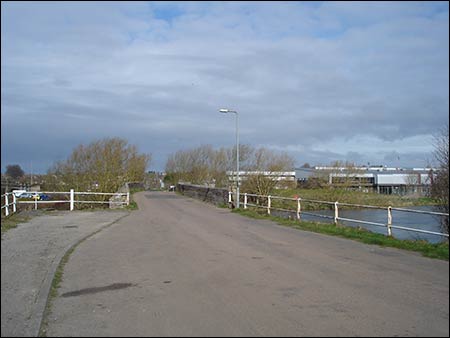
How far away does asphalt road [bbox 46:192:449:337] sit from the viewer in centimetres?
504

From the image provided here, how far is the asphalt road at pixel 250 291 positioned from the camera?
5.04 meters

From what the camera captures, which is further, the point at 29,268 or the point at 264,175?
the point at 264,175

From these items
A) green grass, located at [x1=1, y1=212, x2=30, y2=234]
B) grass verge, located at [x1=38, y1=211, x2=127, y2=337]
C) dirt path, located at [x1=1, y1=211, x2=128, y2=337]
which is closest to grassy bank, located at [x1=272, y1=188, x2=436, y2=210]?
green grass, located at [x1=1, y1=212, x2=30, y2=234]

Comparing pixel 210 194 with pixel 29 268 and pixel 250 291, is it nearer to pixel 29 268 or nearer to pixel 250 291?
pixel 29 268

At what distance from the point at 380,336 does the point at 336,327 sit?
0.48 m

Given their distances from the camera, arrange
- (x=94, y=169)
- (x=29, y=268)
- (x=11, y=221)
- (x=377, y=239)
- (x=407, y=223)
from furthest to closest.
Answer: (x=94, y=169), (x=407, y=223), (x=11, y=221), (x=377, y=239), (x=29, y=268)

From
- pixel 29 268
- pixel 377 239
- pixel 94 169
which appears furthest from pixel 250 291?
pixel 94 169

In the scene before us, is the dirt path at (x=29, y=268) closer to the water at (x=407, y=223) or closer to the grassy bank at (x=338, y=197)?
the water at (x=407, y=223)

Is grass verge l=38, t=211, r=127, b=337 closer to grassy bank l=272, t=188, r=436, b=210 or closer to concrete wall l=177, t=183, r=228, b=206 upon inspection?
concrete wall l=177, t=183, r=228, b=206

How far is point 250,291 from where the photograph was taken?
257 inches

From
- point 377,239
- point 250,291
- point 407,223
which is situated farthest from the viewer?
point 407,223

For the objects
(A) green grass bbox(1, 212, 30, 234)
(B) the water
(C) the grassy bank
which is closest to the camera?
(A) green grass bbox(1, 212, 30, 234)

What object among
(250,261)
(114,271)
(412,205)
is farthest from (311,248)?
(412,205)

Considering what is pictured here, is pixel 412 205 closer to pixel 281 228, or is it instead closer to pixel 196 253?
pixel 281 228
